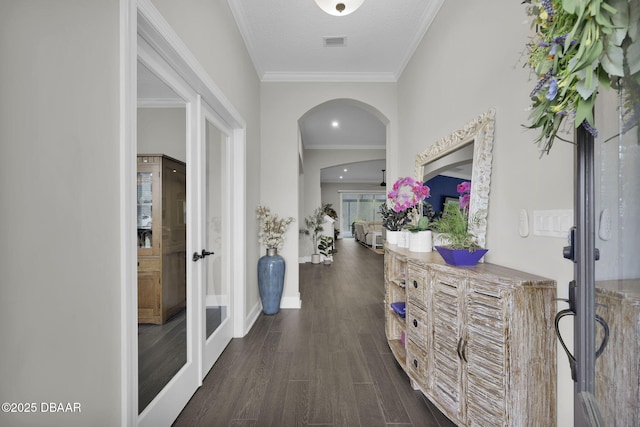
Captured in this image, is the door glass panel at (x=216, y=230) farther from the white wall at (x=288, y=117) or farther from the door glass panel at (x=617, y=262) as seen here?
the door glass panel at (x=617, y=262)

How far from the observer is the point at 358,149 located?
7590mm

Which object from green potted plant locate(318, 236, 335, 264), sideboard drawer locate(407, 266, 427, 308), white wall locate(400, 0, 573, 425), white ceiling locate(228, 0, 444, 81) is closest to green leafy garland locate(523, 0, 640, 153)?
white wall locate(400, 0, 573, 425)

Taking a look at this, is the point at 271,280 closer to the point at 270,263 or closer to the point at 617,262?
the point at 270,263

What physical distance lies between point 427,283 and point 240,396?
1.49 m

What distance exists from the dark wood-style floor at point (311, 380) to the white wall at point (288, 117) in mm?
893

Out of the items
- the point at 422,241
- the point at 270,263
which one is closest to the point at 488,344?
the point at 422,241

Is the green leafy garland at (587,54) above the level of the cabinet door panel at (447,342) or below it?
above

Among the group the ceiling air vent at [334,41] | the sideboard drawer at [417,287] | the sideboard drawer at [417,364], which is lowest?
the sideboard drawer at [417,364]

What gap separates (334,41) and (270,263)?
2.67 meters

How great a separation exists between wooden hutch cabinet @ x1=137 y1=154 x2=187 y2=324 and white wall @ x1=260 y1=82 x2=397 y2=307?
1.88 meters

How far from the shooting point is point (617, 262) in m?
0.63

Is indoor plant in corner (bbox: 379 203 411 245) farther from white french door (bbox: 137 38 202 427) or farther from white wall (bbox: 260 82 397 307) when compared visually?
white french door (bbox: 137 38 202 427)

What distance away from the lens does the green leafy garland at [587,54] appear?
0.52 meters

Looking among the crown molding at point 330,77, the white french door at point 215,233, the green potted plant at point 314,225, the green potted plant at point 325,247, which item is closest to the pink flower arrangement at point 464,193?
the white french door at point 215,233
